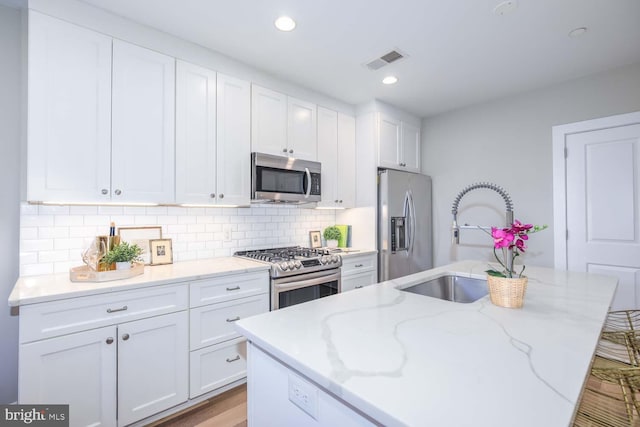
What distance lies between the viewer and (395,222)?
3.34m

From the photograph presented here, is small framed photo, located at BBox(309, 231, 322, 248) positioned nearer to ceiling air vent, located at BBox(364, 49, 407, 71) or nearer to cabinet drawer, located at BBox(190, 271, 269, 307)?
cabinet drawer, located at BBox(190, 271, 269, 307)

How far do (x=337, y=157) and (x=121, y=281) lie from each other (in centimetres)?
231

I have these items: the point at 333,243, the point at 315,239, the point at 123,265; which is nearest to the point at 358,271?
the point at 333,243

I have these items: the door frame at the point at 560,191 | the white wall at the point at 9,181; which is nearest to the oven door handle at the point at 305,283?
the white wall at the point at 9,181

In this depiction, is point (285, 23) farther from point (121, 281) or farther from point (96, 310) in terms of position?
point (96, 310)

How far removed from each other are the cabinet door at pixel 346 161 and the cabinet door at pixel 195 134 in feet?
4.71

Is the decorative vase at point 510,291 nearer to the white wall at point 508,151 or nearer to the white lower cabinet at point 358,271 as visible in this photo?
the white lower cabinet at point 358,271

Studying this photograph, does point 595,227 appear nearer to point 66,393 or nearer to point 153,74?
point 153,74

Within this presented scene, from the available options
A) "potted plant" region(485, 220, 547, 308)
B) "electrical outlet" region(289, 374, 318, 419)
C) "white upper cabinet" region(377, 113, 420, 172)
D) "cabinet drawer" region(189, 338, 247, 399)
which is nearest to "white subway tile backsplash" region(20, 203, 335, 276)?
"cabinet drawer" region(189, 338, 247, 399)

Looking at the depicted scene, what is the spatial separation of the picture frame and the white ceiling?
4.70ft

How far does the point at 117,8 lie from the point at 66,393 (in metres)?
2.22

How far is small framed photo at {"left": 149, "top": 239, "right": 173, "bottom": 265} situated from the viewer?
7.52 feet

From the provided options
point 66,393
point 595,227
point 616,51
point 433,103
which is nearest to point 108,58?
point 66,393

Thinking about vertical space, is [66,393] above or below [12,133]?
below
